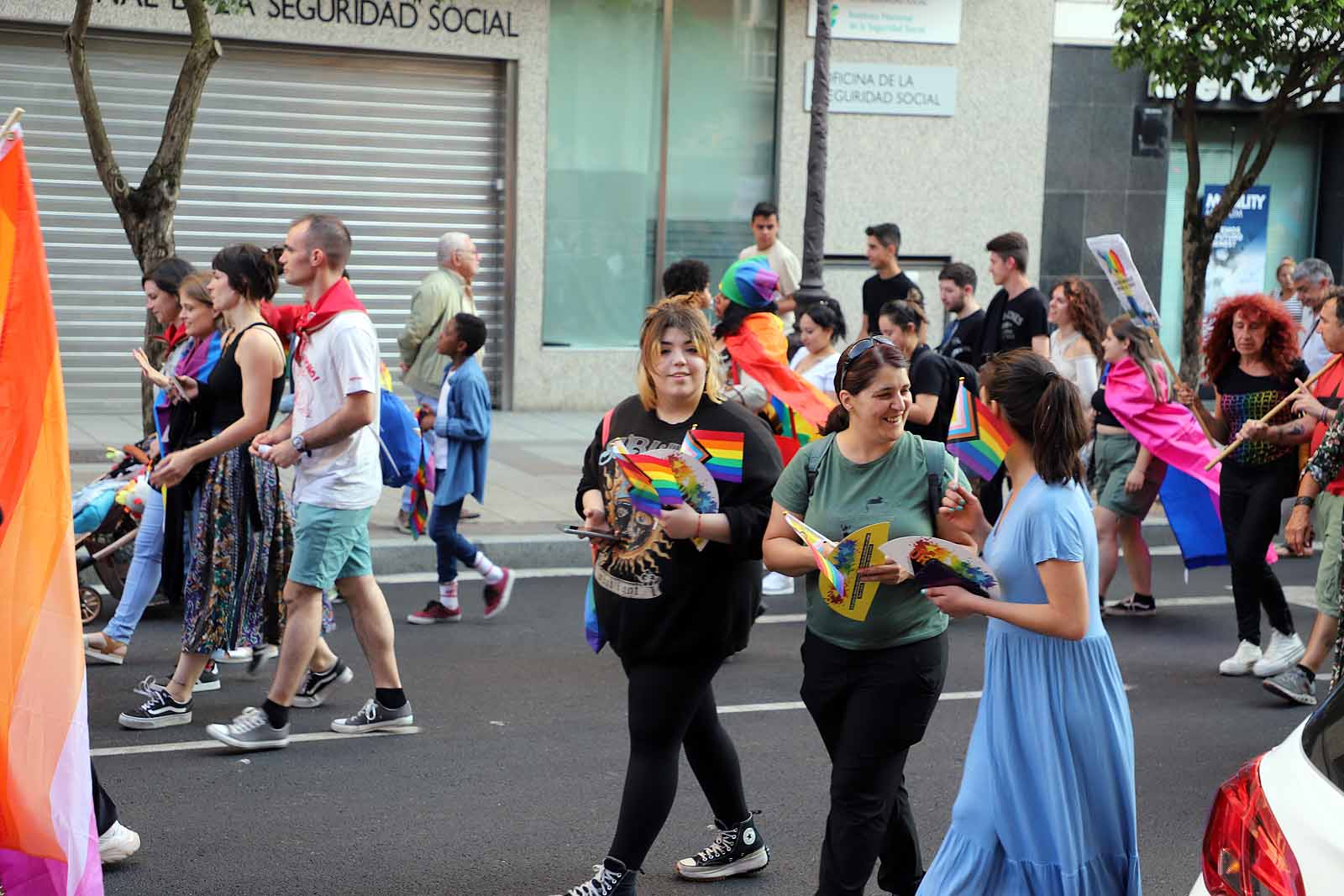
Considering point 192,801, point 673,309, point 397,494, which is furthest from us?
point 397,494

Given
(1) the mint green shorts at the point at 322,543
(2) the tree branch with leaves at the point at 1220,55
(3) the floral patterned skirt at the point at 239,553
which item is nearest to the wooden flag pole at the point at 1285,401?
(1) the mint green shorts at the point at 322,543

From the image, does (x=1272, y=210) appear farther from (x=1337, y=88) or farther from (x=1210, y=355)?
(x=1210, y=355)

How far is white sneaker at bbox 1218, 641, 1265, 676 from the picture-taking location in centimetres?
769

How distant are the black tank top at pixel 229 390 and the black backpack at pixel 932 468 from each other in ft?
9.26

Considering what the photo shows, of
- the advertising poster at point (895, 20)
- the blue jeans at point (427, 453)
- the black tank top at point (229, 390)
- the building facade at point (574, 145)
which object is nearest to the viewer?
the black tank top at point (229, 390)

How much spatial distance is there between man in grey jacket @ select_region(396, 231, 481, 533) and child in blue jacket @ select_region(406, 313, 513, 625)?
239 cm

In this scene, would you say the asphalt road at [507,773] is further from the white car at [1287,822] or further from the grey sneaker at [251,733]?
the white car at [1287,822]

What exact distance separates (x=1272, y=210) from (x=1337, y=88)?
5.53 feet

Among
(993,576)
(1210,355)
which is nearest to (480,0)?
(1210,355)

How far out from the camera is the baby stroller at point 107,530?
307 inches

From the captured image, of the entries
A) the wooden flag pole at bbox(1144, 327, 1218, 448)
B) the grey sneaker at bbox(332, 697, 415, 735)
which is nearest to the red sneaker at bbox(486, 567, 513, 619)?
the grey sneaker at bbox(332, 697, 415, 735)

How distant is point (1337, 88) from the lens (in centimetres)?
1864

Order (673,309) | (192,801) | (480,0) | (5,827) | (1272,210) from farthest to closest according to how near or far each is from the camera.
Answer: (1272,210) < (480,0) < (192,801) < (673,309) < (5,827)

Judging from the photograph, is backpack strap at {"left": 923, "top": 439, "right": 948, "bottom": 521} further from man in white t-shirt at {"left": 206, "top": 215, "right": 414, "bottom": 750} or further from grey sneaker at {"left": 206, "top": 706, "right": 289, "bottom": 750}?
grey sneaker at {"left": 206, "top": 706, "right": 289, "bottom": 750}
